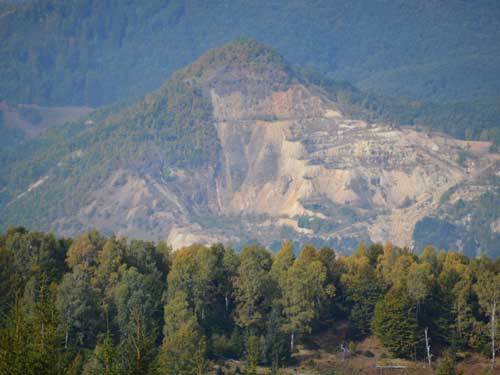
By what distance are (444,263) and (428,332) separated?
1440 centimetres

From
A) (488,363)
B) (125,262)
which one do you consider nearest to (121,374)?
(488,363)

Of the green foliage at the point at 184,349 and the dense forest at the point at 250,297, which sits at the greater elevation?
the dense forest at the point at 250,297

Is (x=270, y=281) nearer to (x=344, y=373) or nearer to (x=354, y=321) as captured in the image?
(x=354, y=321)

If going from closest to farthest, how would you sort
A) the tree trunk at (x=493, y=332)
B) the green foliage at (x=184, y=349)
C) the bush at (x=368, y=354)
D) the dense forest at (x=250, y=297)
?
the green foliage at (x=184, y=349) → the tree trunk at (x=493, y=332) → the dense forest at (x=250, y=297) → the bush at (x=368, y=354)

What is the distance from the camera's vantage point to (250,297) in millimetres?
99250

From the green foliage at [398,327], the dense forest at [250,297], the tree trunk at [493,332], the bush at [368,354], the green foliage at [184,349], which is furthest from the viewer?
the bush at [368,354]

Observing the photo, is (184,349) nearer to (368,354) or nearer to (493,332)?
(368,354)

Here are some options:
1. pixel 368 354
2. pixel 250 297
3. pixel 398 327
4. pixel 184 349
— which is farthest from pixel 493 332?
pixel 184 349

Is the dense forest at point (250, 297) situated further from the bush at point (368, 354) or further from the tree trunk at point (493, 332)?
the bush at point (368, 354)

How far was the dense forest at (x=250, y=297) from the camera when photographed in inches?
3634

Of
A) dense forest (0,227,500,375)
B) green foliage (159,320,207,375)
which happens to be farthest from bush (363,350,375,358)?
green foliage (159,320,207,375)

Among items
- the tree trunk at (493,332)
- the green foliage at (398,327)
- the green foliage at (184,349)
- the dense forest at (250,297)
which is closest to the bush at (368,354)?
the dense forest at (250,297)

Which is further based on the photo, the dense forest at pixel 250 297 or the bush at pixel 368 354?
the bush at pixel 368 354

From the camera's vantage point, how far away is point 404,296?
95.6 meters
